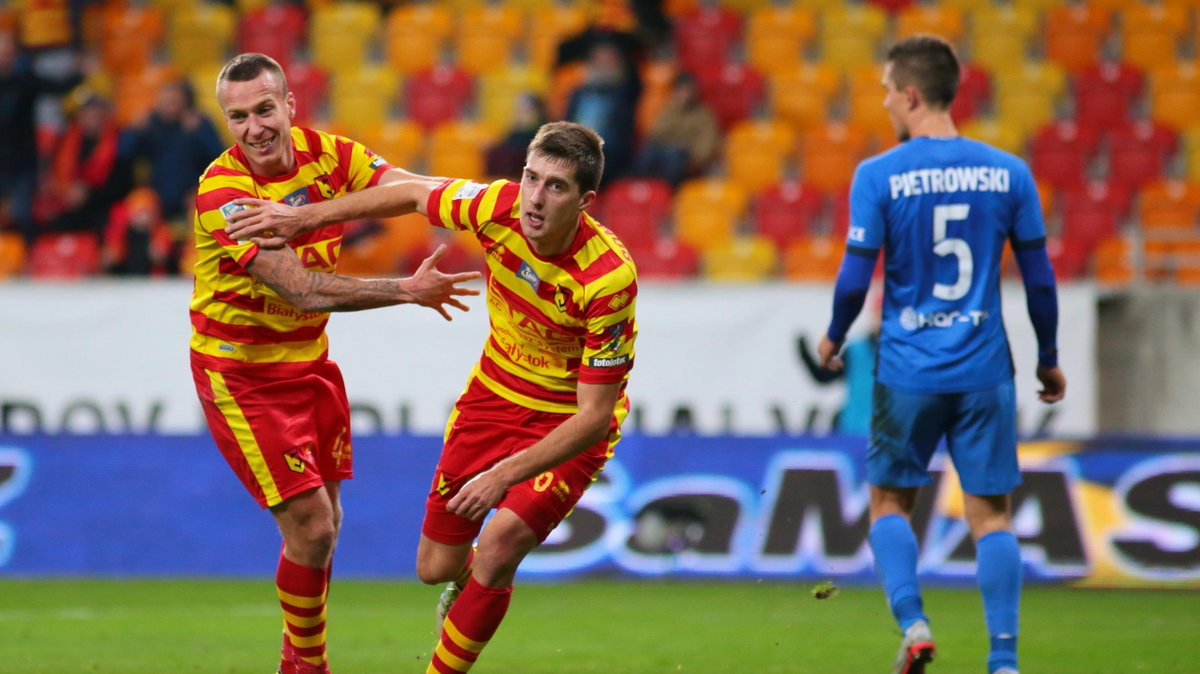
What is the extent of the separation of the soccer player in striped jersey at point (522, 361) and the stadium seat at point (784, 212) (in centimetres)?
794

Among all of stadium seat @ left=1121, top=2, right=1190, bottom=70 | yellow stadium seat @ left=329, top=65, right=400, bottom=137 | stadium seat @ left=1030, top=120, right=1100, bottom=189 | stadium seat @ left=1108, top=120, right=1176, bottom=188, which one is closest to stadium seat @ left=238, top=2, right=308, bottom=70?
yellow stadium seat @ left=329, top=65, right=400, bottom=137

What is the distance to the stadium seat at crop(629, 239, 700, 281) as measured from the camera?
41.7ft

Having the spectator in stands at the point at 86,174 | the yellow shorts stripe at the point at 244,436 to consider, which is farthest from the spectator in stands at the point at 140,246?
the yellow shorts stripe at the point at 244,436

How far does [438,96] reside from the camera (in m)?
14.9

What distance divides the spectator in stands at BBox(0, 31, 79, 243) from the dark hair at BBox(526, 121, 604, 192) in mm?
9366

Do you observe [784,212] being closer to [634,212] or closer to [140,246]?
[634,212]

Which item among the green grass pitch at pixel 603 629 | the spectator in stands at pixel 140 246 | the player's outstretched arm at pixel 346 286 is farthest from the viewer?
the spectator in stands at pixel 140 246

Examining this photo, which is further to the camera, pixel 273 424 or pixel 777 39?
pixel 777 39

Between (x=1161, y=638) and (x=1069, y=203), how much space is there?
6.64 metres

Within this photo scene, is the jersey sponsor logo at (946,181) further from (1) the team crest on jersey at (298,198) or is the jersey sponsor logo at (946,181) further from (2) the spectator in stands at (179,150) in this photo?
(2) the spectator in stands at (179,150)

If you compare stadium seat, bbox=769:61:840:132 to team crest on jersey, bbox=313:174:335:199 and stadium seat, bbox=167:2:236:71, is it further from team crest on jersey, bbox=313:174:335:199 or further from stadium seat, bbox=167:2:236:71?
team crest on jersey, bbox=313:174:335:199

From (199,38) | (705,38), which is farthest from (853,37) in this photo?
(199,38)

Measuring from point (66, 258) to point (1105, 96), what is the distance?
9.34 meters

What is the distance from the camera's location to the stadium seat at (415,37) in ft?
50.3
